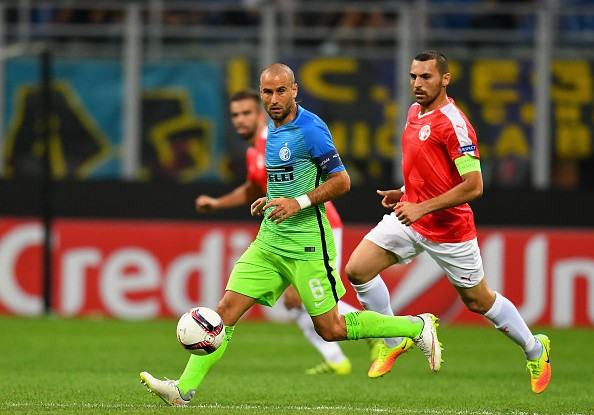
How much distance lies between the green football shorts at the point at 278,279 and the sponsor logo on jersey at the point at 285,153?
1.97 feet

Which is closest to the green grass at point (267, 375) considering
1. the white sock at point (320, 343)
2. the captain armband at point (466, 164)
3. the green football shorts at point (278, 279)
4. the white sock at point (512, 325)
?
the white sock at point (320, 343)

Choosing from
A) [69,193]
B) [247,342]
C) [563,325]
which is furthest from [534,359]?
[69,193]

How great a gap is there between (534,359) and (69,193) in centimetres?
896

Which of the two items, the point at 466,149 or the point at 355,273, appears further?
the point at 355,273

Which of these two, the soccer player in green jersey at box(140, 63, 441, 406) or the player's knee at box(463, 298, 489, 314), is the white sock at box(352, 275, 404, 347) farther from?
the soccer player in green jersey at box(140, 63, 441, 406)

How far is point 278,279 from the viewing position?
8656 millimetres

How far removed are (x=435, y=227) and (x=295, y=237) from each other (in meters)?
1.35

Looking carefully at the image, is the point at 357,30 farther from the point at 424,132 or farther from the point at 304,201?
the point at 304,201

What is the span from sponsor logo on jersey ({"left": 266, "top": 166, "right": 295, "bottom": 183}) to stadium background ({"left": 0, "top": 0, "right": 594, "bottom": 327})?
803 centimetres

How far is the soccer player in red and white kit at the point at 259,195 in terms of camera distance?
11.1 m

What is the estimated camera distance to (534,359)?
9570 mm

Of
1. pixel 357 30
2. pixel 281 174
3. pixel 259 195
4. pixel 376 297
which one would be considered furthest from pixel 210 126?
pixel 281 174

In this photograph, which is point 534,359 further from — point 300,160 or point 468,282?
point 300,160

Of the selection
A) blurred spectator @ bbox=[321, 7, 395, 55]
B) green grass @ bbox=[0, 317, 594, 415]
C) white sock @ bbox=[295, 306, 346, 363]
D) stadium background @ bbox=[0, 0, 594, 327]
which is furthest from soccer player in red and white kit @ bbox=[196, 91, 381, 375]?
blurred spectator @ bbox=[321, 7, 395, 55]
